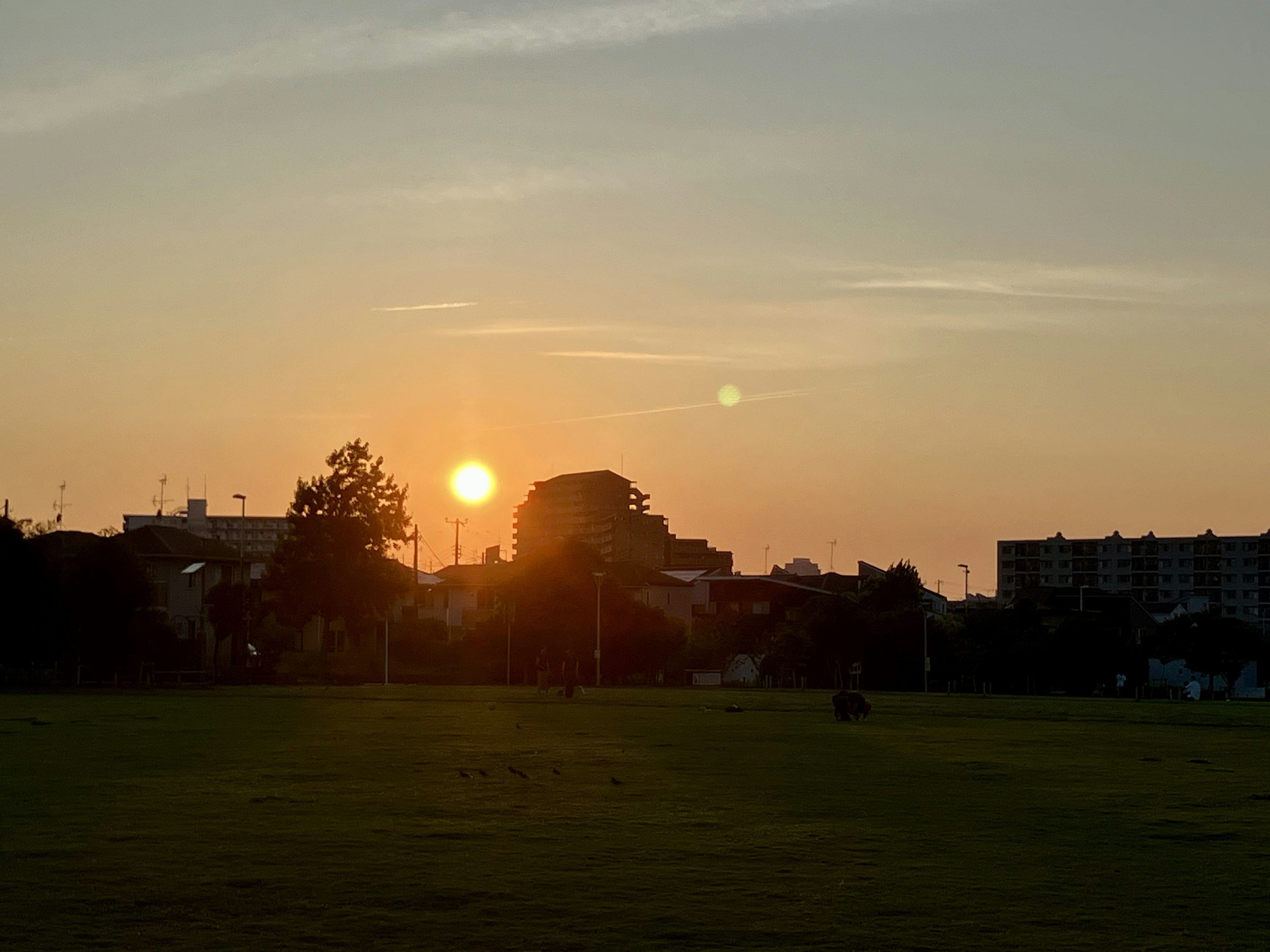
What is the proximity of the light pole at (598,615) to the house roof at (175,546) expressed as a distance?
107 feet

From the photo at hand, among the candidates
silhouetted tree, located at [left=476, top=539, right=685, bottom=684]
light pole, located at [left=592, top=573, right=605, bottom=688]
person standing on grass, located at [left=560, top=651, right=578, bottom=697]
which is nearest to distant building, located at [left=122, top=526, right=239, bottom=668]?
silhouetted tree, located at [left=476, top=539, right=685, bottom=684]

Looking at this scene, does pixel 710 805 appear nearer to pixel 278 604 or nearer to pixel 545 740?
pixel 545 740

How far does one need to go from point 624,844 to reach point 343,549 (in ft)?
330

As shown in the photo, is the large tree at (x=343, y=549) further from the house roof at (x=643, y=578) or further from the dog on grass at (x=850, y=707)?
the dog on grass at (x=850, y=707)

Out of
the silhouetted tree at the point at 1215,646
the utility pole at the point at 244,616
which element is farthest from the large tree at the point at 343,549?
the silhouetted tree at the point at 1215,646

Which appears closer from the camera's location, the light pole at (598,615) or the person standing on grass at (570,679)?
the person standing on grass at (570,679)

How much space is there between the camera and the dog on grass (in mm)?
53062

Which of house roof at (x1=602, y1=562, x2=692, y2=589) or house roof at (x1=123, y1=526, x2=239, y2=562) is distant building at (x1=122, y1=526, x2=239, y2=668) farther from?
house roof at (x1=602, y1=562, x2=692, y2=589)

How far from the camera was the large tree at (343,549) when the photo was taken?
115375mm

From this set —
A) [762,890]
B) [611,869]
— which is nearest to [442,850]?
[611,869]

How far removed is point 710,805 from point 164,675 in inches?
3619

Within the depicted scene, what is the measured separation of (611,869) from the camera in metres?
16.1

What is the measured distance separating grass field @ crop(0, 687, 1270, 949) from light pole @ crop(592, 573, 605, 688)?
74723mm

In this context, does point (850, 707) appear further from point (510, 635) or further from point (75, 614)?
point (510, 635)
